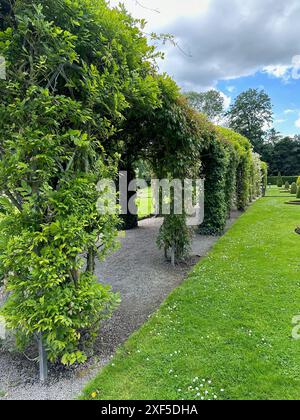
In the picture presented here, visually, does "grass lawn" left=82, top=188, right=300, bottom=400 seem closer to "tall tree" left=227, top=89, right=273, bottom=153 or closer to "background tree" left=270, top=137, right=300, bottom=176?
"background tree" left=270, top=137, right=300, bottom=176

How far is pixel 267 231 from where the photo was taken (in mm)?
8250

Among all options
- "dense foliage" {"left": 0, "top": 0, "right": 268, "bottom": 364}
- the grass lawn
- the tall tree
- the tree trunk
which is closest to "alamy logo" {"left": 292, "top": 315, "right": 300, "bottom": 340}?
the grass lawn

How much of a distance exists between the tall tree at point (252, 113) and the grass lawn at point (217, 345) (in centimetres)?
4747

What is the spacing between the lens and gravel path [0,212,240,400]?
2109mm

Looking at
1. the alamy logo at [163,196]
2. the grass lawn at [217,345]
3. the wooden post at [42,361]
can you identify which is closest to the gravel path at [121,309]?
the wooden post at [42,361]

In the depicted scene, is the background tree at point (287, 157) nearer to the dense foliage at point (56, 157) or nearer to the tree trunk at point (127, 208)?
the tree trunk at point (127, 208)

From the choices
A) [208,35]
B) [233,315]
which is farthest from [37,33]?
[208,35]

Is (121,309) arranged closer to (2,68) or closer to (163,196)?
(163,196)

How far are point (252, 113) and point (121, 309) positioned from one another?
5190cm

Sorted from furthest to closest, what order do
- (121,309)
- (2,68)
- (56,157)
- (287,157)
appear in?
1. (287,157)
2. (121,309)
3. (56,157)
4. (2,68)

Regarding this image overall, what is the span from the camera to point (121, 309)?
139 inches

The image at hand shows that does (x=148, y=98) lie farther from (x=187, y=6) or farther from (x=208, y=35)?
(x=208, y=35)

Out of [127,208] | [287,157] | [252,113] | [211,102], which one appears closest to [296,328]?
[127,208]

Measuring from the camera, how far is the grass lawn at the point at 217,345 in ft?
6.74
